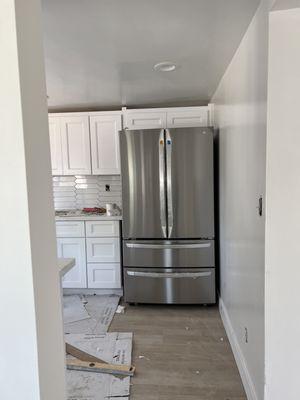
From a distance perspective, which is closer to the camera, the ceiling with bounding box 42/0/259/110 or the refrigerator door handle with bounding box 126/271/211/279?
the ceiling with bounding box 42/0/259/110

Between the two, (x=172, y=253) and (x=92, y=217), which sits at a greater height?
(x=92, y=217)

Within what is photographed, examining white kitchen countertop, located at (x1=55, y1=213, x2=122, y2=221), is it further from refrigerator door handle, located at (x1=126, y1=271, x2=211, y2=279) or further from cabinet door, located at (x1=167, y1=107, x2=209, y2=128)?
cabinet door, located at (x1=167, y1=107, x2=209, y2=128)

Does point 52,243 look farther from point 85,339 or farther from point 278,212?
point 85,339

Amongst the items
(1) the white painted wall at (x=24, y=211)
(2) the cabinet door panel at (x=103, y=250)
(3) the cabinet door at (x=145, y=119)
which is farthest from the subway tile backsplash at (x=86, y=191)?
(1) the white painted wall at (x=24, y=211)

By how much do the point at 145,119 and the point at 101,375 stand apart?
8.18 ft

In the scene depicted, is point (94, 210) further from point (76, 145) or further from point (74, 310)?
point (74, 310)

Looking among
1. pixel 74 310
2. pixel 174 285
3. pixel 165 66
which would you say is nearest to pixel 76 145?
pixel 165 66

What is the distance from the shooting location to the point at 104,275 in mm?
3402

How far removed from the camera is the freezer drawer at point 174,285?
9.89 ft

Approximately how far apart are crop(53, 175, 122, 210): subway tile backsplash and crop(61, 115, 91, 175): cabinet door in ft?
1.00

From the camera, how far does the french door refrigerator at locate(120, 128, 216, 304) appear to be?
9.64ft

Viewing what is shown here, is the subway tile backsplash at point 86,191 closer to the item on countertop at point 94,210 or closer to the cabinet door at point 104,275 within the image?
the item on countertop at point 94,210

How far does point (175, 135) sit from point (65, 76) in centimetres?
112

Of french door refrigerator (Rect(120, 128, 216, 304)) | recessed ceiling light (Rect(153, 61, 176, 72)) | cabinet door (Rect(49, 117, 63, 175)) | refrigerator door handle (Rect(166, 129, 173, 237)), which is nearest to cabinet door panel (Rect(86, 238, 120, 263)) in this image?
french door refrigerator (Rect(120, 128, 216, 304))
